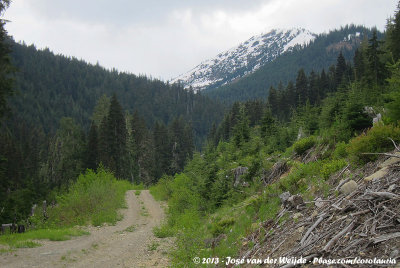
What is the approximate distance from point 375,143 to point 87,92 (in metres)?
176

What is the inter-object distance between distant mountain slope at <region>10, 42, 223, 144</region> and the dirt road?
444 feet

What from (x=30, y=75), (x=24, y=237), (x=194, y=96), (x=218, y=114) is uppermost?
(x=30, y=75)

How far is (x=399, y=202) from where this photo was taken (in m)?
4.49

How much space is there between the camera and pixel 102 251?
10.4 metres

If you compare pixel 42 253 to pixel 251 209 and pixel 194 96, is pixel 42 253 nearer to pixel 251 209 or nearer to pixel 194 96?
pixel 251 209

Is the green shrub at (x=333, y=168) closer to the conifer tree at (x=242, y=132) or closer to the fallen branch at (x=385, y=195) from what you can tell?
the fallen branch at (x=385, y=195)

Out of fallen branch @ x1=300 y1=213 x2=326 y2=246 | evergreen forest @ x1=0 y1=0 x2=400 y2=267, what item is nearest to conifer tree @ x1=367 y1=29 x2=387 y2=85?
evergreen forest @ x1=0 y1=0 x2=400 y2=267

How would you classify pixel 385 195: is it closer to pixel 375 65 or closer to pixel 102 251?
pixel 102 251

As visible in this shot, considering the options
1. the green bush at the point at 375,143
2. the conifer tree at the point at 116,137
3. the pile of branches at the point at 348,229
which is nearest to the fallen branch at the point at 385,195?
the pile of branches at the point at 348,229

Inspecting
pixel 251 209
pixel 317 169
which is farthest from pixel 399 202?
pixel 251 209

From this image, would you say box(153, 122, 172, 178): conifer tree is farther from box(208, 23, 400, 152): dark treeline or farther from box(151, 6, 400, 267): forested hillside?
box(151, 6, 400, 267): forested hillside

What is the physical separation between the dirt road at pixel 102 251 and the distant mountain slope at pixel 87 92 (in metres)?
135

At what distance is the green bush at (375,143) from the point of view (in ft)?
23.3

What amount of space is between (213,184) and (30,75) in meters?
181
